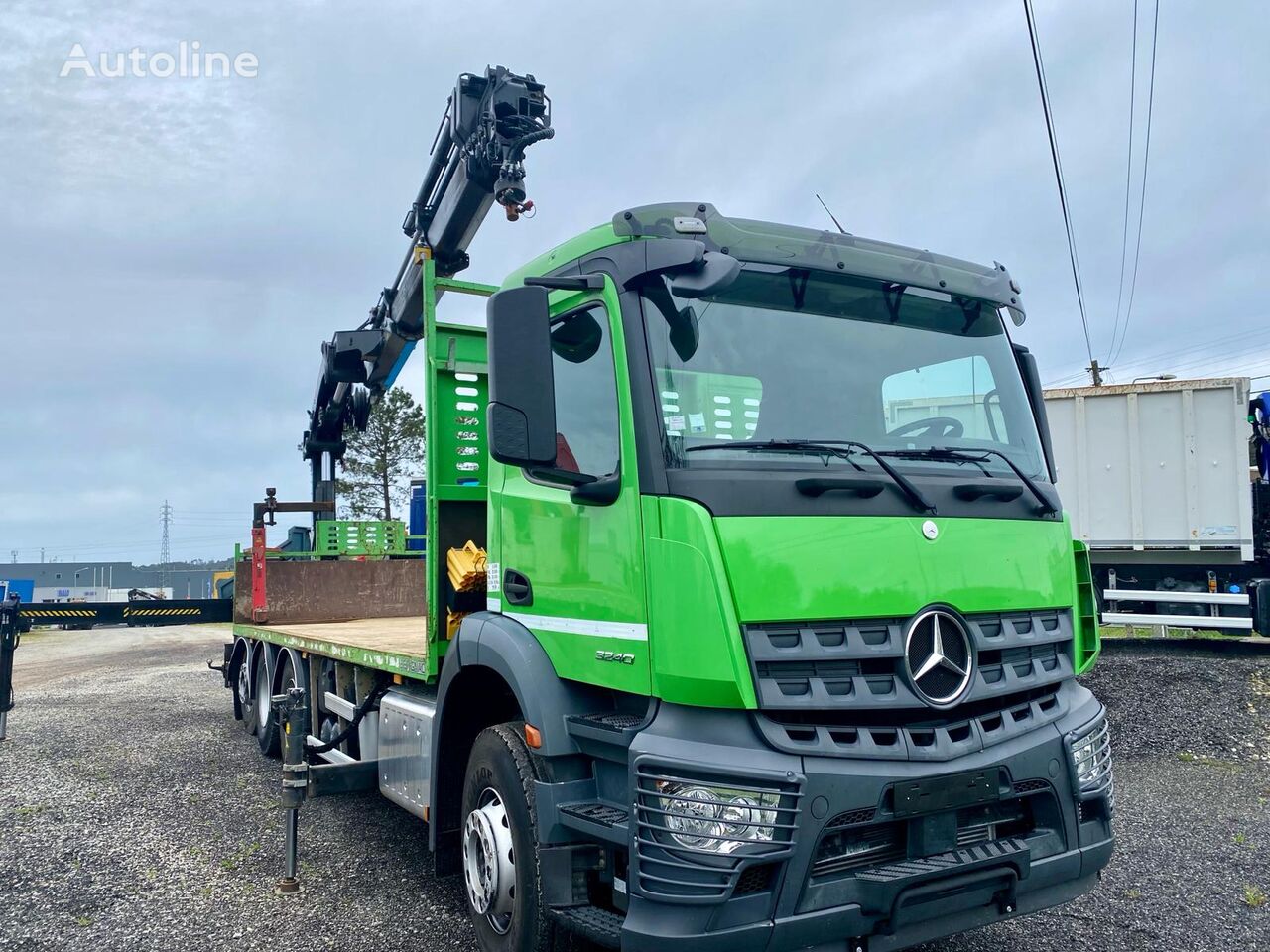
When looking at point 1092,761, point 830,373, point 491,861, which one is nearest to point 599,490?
point 830,373

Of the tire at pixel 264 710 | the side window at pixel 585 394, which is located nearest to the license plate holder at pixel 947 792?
the side window at pixel 585 394

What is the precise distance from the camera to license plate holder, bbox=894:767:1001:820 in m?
2.87

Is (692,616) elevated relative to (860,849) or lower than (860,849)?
elevated

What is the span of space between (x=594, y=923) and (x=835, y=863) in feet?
2.62

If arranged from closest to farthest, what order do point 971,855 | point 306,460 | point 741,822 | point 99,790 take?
point 741,822 < point 971,855 < point 99,790 < point 306,460

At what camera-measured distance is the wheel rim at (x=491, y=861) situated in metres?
3.50

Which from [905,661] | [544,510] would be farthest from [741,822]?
[544,510]

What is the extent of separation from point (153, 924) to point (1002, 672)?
3.95m

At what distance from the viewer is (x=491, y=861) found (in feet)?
11.7

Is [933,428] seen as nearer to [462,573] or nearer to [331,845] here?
[462,573]

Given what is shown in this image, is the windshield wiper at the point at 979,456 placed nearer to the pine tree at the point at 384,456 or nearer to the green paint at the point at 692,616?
the green paint at the point at 692,616

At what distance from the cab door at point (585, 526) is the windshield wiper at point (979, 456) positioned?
3.26ft

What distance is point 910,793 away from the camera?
2.88 meters

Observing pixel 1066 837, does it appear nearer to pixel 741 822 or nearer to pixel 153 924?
pixel 741 822
